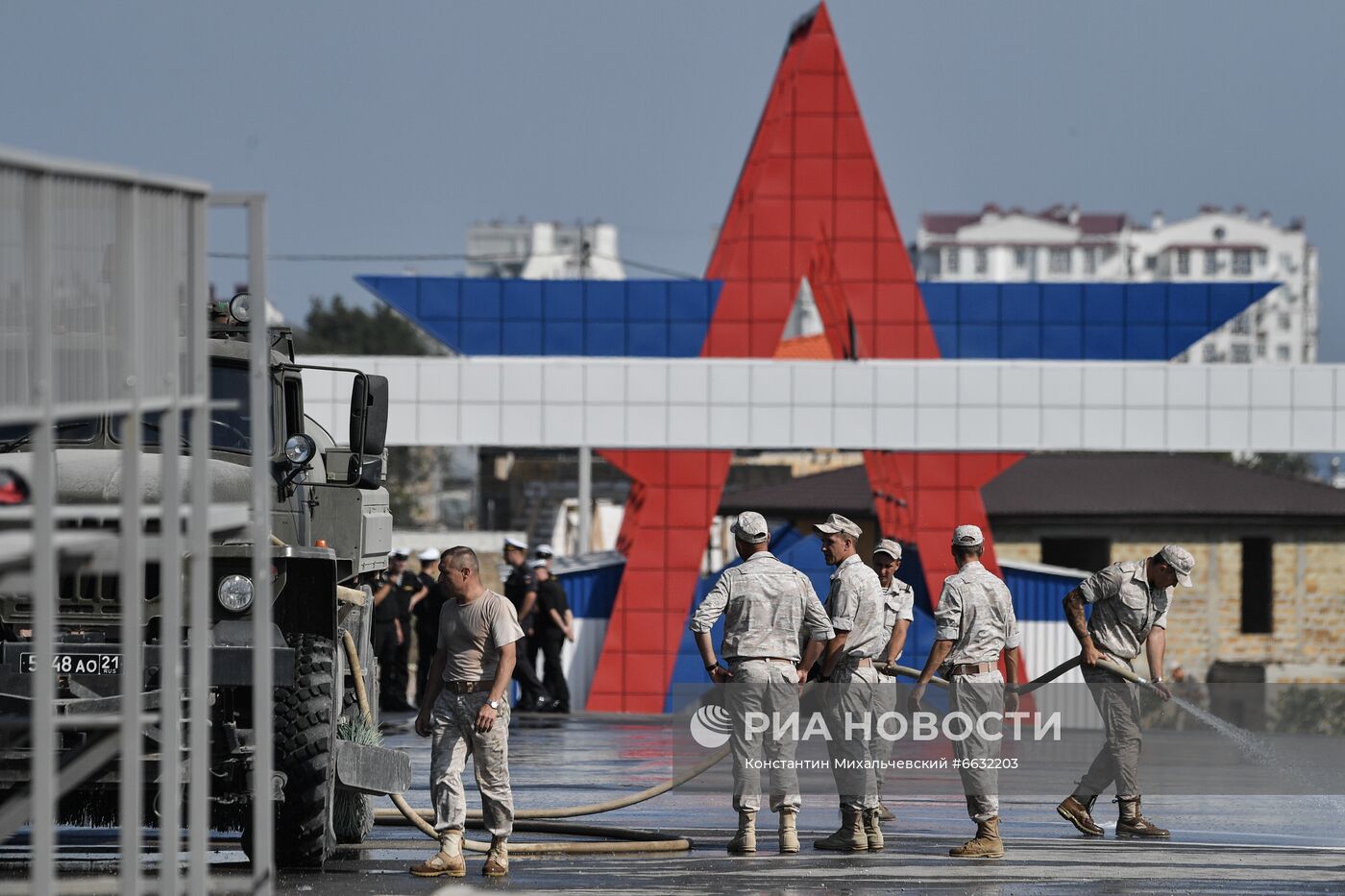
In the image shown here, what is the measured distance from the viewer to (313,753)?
383 inches

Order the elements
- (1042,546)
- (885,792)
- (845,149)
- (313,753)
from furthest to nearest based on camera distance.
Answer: (1042,546)
(845,149)
(885,792)
(313,753)

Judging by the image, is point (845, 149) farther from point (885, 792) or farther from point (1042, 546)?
Result: point (1042, 546)

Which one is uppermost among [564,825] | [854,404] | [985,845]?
[854,404]

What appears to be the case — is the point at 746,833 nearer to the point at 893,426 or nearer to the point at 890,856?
the point at 890,856

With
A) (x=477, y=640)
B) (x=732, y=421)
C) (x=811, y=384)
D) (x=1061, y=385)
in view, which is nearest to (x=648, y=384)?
(x=732, y=421)

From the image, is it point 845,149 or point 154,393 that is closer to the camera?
point 154,393

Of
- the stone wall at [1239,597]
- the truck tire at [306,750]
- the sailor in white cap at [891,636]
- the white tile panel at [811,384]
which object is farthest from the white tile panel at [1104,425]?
the stone wall at [1239,597]

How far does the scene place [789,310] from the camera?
2433 cm

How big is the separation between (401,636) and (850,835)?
11272mm

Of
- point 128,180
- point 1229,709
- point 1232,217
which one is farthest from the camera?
point 1232,217

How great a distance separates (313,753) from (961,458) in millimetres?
15608

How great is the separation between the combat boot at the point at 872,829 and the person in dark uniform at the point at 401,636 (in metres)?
10.8

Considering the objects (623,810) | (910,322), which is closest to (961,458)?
(910,322)

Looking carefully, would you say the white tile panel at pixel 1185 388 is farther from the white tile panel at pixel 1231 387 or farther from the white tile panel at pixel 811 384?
the white tile panel at pixel 811 384
